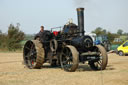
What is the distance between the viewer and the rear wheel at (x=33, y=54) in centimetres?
976

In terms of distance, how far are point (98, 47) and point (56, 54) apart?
6.26ft

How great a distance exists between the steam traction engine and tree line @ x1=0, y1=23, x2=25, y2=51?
19531 millimetres

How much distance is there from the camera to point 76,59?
8.47 meters

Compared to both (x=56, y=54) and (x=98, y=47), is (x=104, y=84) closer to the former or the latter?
(x=98, y=47)

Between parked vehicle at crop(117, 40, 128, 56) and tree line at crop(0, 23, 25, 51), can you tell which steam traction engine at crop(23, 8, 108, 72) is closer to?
parked vehicle at crop(117, 40, 128, 56)

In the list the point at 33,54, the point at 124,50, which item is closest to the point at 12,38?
the point at 124,50

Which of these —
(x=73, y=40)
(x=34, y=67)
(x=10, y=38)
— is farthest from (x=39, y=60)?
(x=10, y=38)

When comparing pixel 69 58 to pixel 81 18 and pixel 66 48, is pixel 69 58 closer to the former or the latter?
pixel 66 48

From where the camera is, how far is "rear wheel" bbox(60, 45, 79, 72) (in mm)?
8484

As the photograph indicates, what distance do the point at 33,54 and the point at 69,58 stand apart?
7.11ft

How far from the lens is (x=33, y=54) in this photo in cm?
1047

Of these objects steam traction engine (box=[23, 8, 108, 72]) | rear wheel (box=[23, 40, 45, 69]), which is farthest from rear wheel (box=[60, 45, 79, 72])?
rear wheel (box=[23, 40, 45, 69])

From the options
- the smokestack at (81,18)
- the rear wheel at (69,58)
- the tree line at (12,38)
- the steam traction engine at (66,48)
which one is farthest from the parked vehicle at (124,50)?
the tree line at (12,38)

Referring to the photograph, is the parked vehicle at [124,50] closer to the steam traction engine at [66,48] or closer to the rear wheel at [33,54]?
the steam traction engine at [66,48]
